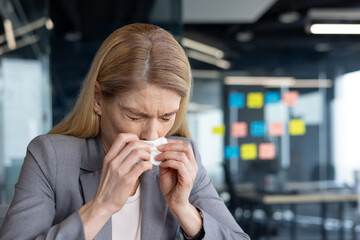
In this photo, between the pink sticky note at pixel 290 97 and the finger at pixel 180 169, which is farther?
the pink sticky note at pixel 290 97

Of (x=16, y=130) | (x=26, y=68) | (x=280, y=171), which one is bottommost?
(x=280, y=171)

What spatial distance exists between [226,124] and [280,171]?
0.85 meters

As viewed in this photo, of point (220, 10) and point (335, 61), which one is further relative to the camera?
point (335, 61)

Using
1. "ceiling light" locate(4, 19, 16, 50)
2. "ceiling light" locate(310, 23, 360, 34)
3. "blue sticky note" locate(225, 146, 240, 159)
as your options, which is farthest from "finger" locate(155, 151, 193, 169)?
"ceiling light" locate(310, 23, 360, 34)

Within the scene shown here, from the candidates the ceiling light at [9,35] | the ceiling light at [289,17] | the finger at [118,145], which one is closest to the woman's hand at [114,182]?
the finger at [118,145]

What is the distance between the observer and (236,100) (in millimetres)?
5422

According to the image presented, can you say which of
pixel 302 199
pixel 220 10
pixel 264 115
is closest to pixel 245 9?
pixel 220 10

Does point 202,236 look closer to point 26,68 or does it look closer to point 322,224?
point 26,68

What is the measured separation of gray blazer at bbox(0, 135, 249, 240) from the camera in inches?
46.0

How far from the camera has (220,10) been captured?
489 centimetres

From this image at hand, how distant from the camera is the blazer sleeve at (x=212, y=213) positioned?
51.3 inches

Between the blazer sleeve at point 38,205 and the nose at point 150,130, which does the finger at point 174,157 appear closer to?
the nose at point 150,130

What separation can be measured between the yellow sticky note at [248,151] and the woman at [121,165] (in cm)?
401

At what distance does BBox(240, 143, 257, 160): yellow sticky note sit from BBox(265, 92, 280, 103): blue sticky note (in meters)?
0.55
